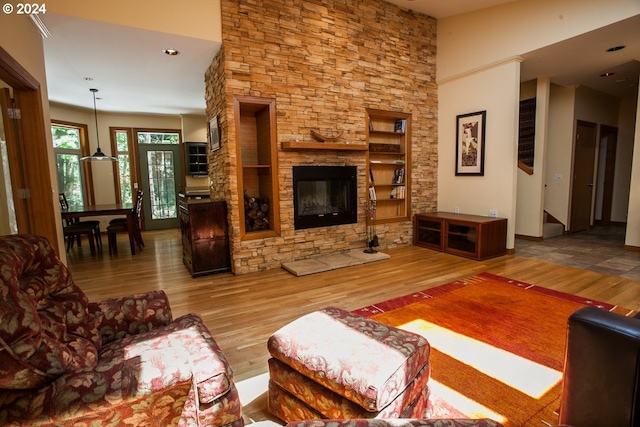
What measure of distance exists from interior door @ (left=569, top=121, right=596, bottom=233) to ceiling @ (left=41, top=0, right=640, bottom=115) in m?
0.87

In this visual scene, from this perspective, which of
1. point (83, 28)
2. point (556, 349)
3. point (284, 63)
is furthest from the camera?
point (284, 63)

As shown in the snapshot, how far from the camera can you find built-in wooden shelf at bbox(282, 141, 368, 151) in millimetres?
4137

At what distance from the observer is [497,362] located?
2031mm

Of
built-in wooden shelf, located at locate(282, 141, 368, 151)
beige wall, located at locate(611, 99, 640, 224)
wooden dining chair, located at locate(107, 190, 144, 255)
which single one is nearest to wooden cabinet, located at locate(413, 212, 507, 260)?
built-in wooden shelf, located at locate(282, 141, 368, 151)

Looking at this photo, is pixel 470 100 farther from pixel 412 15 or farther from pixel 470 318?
pixel 470 318

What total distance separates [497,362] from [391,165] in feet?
12.5

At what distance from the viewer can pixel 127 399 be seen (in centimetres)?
102

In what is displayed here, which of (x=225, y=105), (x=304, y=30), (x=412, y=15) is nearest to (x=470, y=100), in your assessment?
(x=412, y=15)

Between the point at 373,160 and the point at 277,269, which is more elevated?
the point at 373,160

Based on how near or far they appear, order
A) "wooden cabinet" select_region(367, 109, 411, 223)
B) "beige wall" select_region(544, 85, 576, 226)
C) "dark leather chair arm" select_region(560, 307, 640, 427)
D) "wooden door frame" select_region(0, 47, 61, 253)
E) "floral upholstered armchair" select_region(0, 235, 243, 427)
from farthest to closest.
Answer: "beige wall" select_region(544, 85, 576, 226) < "wooden cabinet" select_region(367, 109, 411, 223) < "wooden door frame" select_region(0, 47, 61, 253) < "dark leather chair arm" select_region(560, 307, 640, 427) < "floral upholstered armchair" select_region(0, 235, 243, 427)

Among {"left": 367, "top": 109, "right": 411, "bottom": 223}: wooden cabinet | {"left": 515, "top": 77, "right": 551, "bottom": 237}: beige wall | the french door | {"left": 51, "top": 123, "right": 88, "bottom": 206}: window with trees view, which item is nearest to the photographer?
{"left": 367, "top": 109, "right": 411, "bottom": 223}: wooden cabinet

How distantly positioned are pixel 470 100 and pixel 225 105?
376 cm

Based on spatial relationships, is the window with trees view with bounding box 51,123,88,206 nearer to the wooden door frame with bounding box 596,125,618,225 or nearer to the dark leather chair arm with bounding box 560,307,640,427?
the dark leather chair arm with bounding box 560,307,640,427

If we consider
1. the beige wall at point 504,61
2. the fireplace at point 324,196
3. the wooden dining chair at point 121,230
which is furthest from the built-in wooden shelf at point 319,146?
the wooden dining chair at point 121,230
